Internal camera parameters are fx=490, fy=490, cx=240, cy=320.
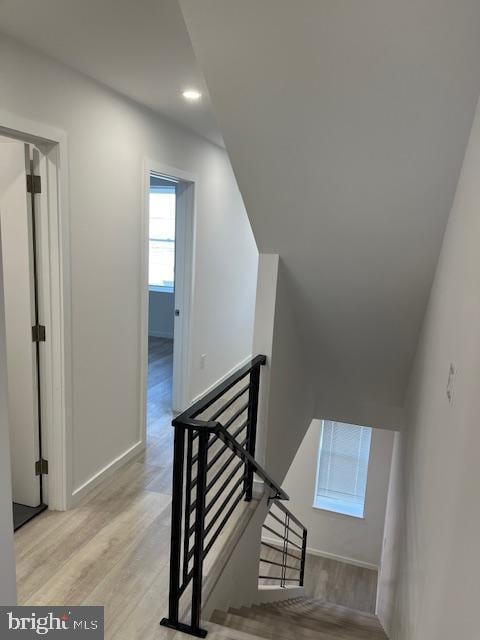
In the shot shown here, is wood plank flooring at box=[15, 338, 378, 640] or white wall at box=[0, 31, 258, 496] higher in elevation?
white wall at box=[0, 31, 258, 496]

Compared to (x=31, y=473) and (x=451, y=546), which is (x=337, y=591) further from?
(x=451, y=546)

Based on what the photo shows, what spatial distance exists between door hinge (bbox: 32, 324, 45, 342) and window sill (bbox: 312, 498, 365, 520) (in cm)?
519

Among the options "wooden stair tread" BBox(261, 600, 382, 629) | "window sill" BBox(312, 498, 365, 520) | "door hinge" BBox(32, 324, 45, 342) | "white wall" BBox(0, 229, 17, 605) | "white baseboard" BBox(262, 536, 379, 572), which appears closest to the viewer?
"white wall" BBox(0, 229, 17, 605)

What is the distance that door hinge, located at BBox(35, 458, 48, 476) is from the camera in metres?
2.93

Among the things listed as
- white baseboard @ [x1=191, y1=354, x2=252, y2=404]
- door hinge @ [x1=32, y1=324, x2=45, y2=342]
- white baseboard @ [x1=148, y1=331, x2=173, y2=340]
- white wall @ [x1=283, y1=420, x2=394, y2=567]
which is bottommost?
white wall @ [x1=283, y1=420, x2=394, y2=567]

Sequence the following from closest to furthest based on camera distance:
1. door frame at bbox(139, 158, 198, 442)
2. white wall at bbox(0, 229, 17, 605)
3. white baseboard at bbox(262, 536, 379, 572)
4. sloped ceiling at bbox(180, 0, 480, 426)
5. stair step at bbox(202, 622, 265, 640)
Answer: white wall at bbox(0, 229, 17, 605) < sloped ceiling at bbox(180, 0, 480, 426) < stair step at bbox(202, 622, 265, 640) < door frame at bbox(139, 158, 198, 442) < white baseboard at bbox(262, 536, 379, 572)

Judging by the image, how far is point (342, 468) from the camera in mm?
6754

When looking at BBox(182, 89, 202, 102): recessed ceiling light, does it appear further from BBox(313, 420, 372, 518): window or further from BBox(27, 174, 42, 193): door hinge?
BBox(313, 420, 372, 518): window

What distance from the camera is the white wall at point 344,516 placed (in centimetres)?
648

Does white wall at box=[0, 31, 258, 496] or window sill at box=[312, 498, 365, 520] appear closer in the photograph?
white wall at box=[0, 31, 258, 496]

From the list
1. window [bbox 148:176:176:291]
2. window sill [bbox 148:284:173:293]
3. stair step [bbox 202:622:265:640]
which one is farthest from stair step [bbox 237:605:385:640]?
window [bbox 148:176:176:291]

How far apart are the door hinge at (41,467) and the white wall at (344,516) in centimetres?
422

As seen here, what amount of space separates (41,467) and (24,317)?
0.91 m

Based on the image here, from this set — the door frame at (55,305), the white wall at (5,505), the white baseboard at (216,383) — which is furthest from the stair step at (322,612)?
the white wall at (5,505)
